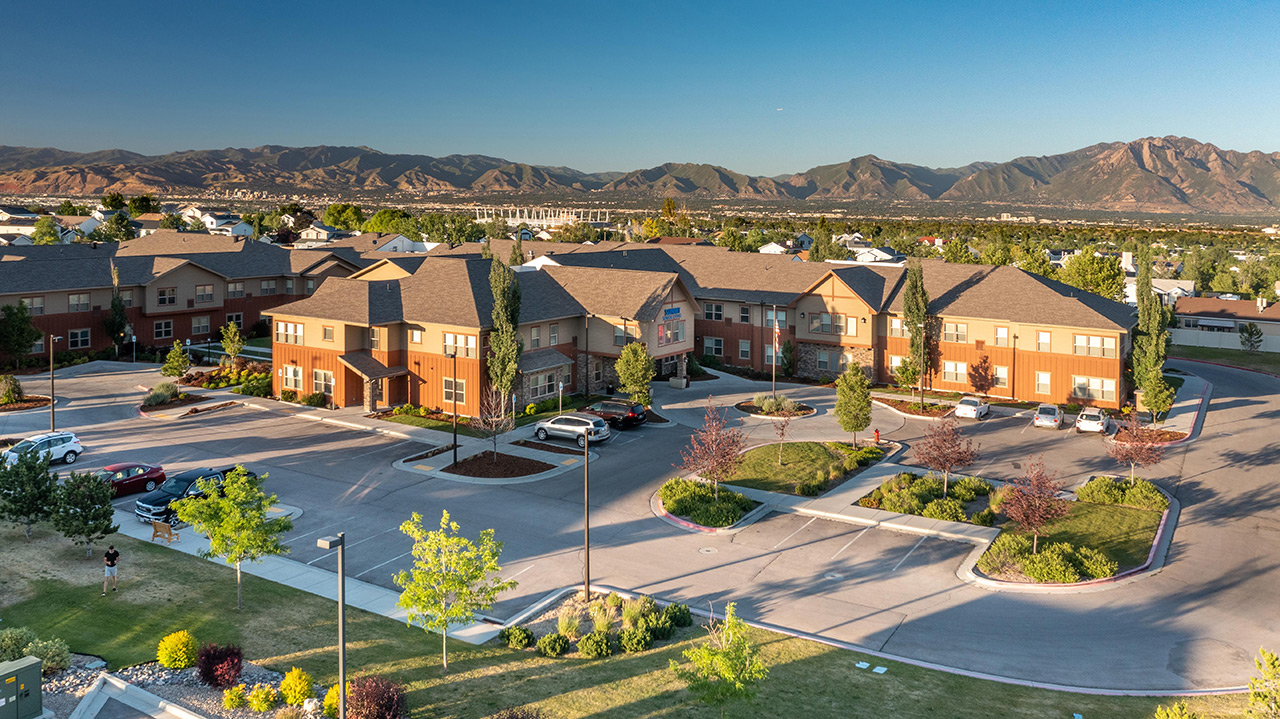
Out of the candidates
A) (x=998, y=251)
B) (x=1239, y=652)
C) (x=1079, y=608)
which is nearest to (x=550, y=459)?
(x=1079, y=608)

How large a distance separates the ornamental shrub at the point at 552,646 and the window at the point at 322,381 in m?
34.4

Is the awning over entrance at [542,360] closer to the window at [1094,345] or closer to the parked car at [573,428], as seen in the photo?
the parked car at [573,428]

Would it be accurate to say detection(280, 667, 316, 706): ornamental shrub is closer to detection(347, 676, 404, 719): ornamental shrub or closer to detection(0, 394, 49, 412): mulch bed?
detection(347, 676, 404, 719): ornamental shrub

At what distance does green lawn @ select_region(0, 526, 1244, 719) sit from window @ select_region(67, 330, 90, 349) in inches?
1787

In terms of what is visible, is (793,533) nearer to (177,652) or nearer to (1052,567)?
(1052,567)

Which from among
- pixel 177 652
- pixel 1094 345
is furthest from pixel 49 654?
pixel 1094 345

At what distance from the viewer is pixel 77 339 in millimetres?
66812

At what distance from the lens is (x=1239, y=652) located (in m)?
23.6

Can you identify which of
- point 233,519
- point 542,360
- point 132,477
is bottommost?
Answer: point 132,477

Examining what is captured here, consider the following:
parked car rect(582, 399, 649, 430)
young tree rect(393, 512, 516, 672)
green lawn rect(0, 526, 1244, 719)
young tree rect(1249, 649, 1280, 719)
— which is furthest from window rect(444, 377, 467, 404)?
young tree rect(1249, 649, 1280, 719)

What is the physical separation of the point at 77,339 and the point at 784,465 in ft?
178

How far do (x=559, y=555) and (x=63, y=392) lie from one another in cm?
4144

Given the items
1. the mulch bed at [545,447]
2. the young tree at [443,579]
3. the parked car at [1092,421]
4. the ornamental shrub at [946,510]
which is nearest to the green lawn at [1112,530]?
the ornamental shrub at [946,510]

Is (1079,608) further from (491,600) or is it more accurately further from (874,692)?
(491,600)
